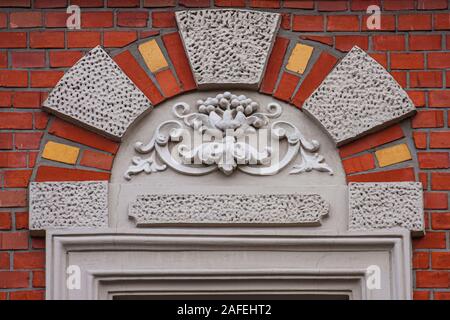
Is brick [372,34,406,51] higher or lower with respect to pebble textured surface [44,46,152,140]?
higher

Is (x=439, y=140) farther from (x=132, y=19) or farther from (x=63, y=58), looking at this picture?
(x=63, y=58)

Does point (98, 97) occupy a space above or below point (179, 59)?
below

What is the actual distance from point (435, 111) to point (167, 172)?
1.06m

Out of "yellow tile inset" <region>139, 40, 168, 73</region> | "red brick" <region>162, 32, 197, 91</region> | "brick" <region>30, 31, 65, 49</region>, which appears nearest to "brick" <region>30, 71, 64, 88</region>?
"brick" <region>30, 31, 65, 49</region>

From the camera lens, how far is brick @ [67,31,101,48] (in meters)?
6.66

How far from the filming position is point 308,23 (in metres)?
6.70

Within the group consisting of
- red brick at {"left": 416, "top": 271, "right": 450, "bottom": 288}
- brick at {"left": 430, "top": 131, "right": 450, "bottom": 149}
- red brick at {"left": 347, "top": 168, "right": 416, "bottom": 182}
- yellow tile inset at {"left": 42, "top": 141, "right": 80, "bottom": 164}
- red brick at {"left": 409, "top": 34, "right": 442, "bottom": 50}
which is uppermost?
red brick at {"left": 409, "top": 34, "right": 442, "bottom": 50}

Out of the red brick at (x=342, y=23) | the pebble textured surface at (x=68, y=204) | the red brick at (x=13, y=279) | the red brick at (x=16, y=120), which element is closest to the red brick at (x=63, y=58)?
the red brick at (x=16, y=120)

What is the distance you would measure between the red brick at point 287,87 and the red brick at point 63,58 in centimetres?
78

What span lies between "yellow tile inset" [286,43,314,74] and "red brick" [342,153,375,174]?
0.40 meters

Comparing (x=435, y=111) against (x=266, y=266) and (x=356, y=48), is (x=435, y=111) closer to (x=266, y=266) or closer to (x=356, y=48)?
(x=356, y=48)

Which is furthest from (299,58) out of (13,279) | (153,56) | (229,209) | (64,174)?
(13,279)

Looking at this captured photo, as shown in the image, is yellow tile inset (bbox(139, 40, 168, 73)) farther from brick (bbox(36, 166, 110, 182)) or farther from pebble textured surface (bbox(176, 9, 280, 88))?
brick (bbox(36, 166, 110, 182))

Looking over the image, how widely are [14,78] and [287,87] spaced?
106 cm
